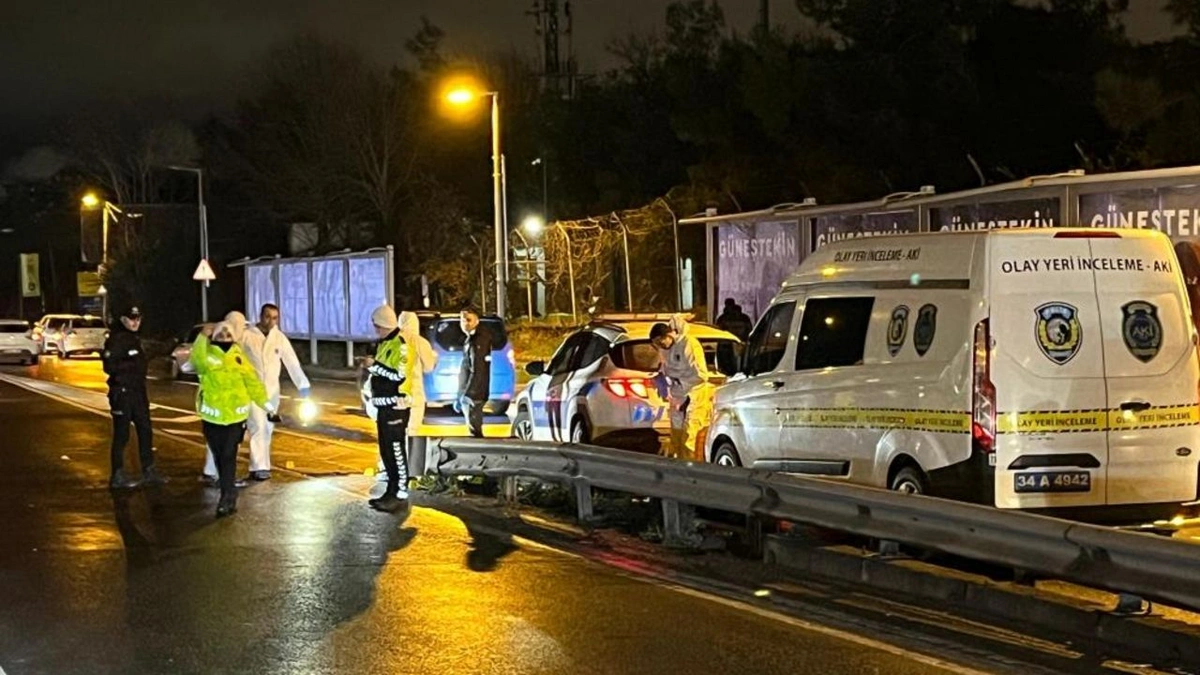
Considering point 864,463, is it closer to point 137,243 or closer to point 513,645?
point 513,645

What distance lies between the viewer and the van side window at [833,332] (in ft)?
34.4

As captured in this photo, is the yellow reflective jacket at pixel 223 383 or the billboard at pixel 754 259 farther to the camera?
the billboard at pixel 754 259

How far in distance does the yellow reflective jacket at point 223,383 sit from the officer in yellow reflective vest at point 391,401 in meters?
1.09

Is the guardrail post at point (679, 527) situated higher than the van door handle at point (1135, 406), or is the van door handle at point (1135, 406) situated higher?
the van door handle at point (1135, 406)

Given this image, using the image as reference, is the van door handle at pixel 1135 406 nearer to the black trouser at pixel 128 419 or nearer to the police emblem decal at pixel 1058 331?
the police emblem decal at pixel 1058 331

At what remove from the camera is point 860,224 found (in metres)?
20.6

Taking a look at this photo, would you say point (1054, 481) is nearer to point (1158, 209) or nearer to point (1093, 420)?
point (1093, 420)

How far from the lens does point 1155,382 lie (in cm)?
941

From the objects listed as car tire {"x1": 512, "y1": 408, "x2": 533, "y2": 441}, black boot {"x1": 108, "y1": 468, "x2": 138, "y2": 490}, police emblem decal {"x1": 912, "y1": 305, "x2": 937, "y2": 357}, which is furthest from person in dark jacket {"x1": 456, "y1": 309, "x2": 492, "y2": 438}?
police emblem decal {"x1": 912, "y1": 305, "x2": 937, "y2": 357}

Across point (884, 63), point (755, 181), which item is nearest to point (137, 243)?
point (755, 181)

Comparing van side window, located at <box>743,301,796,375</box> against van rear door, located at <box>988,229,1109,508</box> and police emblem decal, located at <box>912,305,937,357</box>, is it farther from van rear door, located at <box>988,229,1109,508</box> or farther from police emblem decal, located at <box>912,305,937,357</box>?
van rear door, located at <box>988,229,1109,508</box>

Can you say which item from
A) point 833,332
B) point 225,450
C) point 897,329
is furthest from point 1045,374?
point 225,450

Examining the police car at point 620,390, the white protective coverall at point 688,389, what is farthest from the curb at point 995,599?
the police car at point 620,390

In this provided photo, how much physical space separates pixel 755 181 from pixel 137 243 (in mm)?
33590
